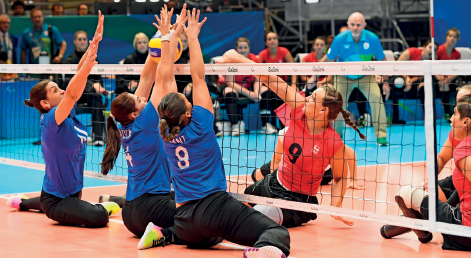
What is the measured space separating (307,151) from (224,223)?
3.60 feet

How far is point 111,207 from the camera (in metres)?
5.08

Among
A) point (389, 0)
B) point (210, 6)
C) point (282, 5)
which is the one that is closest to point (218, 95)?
point (210, 6)

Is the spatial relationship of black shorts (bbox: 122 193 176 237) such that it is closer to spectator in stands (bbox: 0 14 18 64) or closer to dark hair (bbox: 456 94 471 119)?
dark hair (bbox: 456 94 471 119)

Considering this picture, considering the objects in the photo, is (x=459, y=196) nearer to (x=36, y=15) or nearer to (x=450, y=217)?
(x=450, y=217)

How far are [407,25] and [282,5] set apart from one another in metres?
3.59

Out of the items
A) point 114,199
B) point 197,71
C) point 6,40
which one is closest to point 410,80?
point 114,199

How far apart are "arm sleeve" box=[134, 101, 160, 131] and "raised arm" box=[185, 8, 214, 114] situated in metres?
0.41

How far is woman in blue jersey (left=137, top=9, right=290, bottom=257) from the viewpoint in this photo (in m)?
3.79

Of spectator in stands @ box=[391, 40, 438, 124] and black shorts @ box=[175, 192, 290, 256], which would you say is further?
spectator in stands @ box=[391, 40, 438, 124]

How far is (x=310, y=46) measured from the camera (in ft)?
50.8

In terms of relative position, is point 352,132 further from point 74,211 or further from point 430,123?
point 430,123

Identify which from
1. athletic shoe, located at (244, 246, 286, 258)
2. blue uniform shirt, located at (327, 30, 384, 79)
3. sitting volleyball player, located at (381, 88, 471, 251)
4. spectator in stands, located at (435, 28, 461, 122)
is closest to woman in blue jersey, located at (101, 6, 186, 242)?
athletic shoe, located at (244, 246, 286, 258)

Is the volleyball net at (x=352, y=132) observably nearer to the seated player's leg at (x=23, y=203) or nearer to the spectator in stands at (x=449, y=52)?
the spectator in stands at (x=449, y=52)

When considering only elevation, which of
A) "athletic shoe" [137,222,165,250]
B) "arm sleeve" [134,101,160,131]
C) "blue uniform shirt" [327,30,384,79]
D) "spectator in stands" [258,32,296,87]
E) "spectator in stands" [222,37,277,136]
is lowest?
"athletic shoe" [137,222,165,250]
